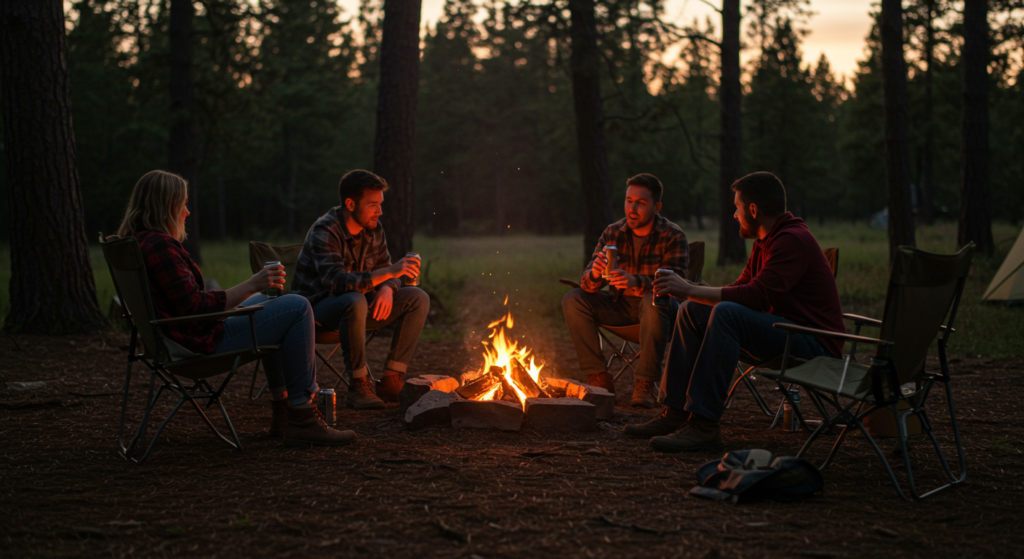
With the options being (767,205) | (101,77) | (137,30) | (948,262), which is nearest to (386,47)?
(767,205)

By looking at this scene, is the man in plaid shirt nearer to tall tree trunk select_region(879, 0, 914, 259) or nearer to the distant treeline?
tall tree trunk select_region(879, 0, 914, 259)

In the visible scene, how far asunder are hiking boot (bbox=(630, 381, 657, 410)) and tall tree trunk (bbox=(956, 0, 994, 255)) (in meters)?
9.90

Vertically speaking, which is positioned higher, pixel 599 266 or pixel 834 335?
pixel 599 266

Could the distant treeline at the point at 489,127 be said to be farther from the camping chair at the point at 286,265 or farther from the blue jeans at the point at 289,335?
the blue jeans at the point at 289,335

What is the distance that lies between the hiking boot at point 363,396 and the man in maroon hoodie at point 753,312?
1.92 metres

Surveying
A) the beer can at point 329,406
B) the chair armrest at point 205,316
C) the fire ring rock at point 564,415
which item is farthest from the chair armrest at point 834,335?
the beer can at point 329,406

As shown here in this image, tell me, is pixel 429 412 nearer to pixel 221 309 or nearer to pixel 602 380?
pixel 221 309

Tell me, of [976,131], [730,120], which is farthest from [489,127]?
[976,131]

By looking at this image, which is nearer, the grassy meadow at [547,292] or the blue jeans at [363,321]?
the blue jeans at [363,321]

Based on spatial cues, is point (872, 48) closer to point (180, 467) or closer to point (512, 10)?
point (512, 10)

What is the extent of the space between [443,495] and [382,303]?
6.76 feet

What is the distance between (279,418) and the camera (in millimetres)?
4168

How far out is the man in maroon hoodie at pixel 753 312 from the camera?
3781 mm

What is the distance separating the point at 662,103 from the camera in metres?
12.5
